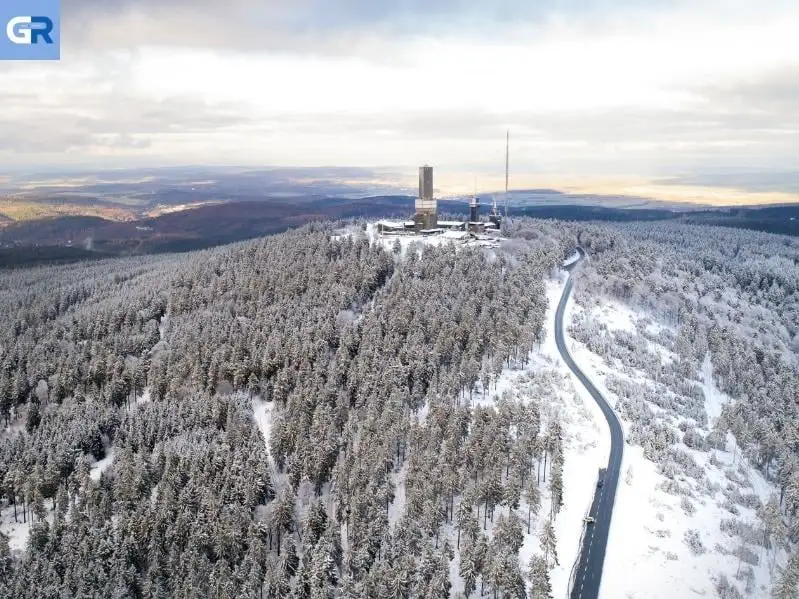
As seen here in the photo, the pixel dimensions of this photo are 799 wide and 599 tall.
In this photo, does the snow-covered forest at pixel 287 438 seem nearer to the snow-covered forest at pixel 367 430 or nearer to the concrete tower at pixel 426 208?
the snow-covered forest at pixel 367 430

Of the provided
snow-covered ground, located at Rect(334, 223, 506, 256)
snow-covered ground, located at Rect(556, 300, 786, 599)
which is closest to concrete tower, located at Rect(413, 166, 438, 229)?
snow-covered ground, located at Rect(334, 223, 506, 256)

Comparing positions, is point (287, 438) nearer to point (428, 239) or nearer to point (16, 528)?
point (16, 528)

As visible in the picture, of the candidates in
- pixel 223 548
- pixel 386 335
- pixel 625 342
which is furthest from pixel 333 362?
pixel 625 342

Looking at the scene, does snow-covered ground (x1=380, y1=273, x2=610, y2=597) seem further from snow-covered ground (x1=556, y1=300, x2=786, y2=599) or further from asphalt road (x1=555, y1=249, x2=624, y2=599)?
snow-covered ground (x1=556, y1=300, x2=786, y2=599)

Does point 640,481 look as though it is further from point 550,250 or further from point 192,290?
point 192,290

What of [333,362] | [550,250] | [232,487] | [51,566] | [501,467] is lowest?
[51,566]

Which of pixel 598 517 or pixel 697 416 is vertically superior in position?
pixel 697 416

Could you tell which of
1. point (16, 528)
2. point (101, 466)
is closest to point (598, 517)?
point (101, 466)
